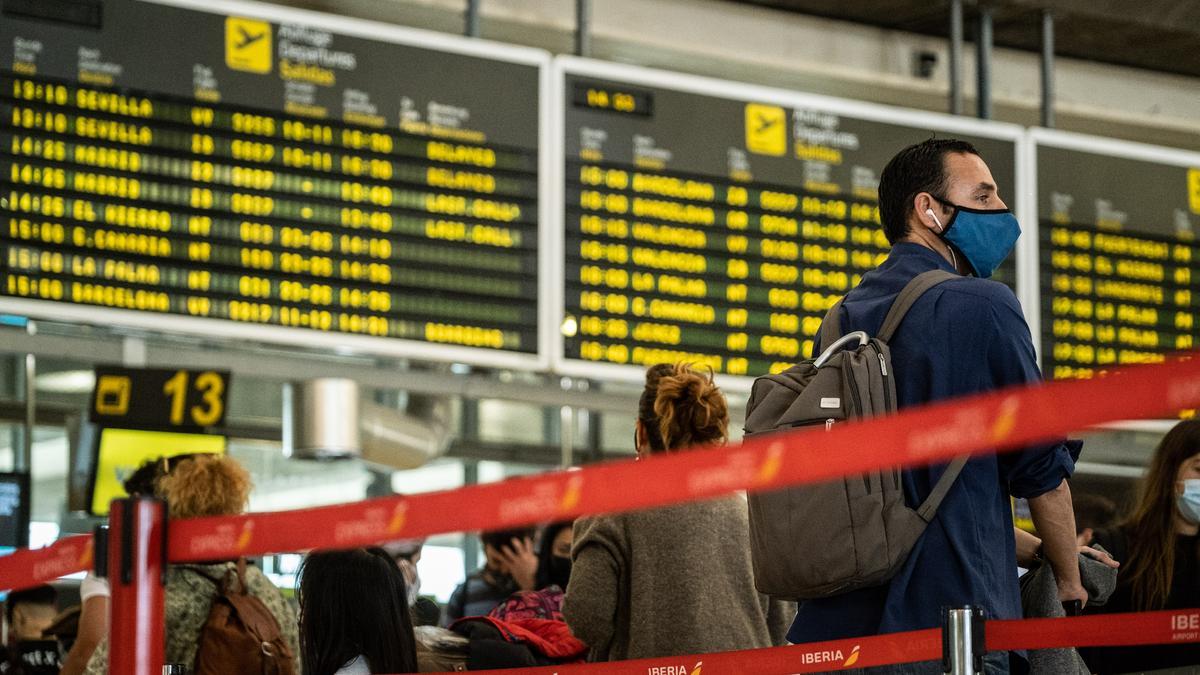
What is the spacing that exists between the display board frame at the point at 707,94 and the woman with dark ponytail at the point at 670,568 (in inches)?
84.3

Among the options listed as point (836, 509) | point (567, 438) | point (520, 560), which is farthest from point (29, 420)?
point (836, 509)

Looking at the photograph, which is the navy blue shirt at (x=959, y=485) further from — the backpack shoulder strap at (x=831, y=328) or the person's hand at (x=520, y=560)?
the person's hand at (x=520, y=560)

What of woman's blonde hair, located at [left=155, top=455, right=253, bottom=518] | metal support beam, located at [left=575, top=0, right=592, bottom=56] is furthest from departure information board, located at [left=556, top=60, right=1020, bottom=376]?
woman's blonde hair, located at [left=155, top=455, right=253, bottom=518]

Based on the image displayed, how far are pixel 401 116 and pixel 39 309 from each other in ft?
4.48

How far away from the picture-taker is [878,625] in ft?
10.3

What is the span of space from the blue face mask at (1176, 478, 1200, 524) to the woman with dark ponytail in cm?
96

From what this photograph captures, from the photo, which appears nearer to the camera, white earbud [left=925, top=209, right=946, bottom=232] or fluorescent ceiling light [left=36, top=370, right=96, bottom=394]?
white earbud [left=925, top=209, right=946, bottom=232]

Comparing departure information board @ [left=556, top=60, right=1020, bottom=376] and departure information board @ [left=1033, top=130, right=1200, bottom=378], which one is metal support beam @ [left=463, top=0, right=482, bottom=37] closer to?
departure information board @ [left=556, top=60, right=1020, bottom=376]

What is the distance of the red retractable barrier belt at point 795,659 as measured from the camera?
3002mm

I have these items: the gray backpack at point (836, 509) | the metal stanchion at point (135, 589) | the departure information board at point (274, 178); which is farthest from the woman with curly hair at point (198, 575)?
the gray backpack at point (836, 509)

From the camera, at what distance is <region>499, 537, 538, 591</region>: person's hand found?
19.1 ft

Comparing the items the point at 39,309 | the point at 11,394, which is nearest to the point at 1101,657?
the point at 39,309

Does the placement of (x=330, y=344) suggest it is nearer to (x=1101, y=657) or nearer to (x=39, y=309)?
(x=39, y=309)

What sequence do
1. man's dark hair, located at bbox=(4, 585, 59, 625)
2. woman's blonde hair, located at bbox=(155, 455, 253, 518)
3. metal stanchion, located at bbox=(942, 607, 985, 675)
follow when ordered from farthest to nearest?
1. man's dark hair, located at bbox=(4, 585, 59, 625)
2. woman's blonde hair, located at bbox=(155, 455, 253, 518)
3. metal stanchion, located at bbox=(942, 607, 985, 675)
